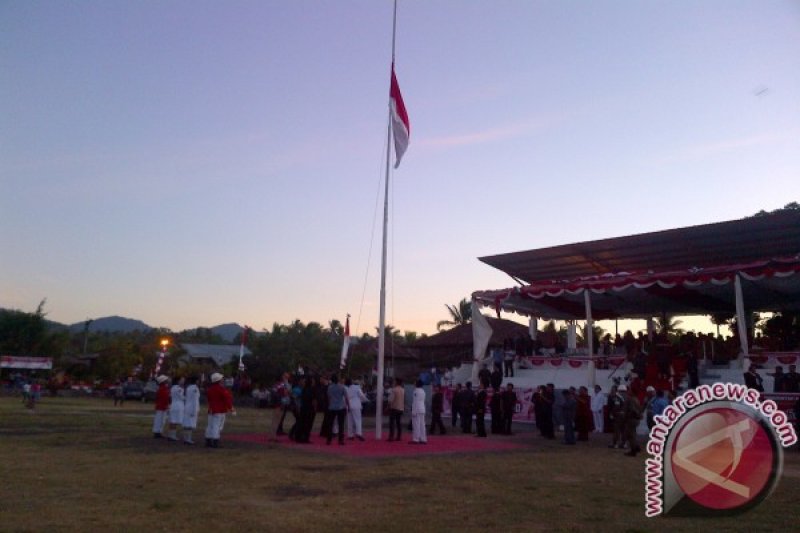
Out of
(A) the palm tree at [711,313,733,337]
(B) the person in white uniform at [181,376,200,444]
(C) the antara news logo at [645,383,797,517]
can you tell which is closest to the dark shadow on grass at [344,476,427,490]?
(C) the antara news logo at [645,383,797,517]

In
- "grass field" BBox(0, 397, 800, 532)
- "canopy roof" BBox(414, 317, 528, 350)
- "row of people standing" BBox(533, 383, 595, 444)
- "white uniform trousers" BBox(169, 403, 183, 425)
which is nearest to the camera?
"grass field" BBox(0, 397, 800, 532)

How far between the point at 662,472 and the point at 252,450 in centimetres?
958

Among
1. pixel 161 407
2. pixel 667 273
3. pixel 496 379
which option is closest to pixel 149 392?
pixel 496 379

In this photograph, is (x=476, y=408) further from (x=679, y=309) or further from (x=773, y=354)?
(x=679, y=309)

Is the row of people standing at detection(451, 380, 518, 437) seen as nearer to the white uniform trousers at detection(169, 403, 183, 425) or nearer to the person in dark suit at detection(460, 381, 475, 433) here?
the person in dark suit at detection(460, 381, 475, 433)

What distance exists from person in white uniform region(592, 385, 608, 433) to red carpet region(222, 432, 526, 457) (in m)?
3.89

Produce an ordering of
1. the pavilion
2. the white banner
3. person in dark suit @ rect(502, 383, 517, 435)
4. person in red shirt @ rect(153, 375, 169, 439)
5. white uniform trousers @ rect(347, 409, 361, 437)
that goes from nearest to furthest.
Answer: person in red shirt @ rect(153, 375, 169, 439) < white uniform trousers @ rect(347, 409, 361, 437) < person in dark suit @ rect(502, 383, 517, 435) < the pavilion < the white banner

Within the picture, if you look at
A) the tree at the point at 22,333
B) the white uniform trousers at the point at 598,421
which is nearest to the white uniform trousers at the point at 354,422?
the white uniform trousers at the point at 598,421

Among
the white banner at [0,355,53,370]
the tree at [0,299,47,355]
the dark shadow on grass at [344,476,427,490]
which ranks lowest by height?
the dark shadow on grass at [344,476,427,490]

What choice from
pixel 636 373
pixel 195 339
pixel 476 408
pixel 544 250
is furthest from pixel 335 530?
pixel 195 339

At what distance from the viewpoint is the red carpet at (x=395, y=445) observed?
1394cm

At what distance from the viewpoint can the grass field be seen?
7.17 m

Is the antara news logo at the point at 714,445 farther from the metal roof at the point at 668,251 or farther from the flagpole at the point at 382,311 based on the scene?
Answer: the metal roof at the point at 668,251

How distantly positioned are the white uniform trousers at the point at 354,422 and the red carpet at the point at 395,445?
15.3 inches
